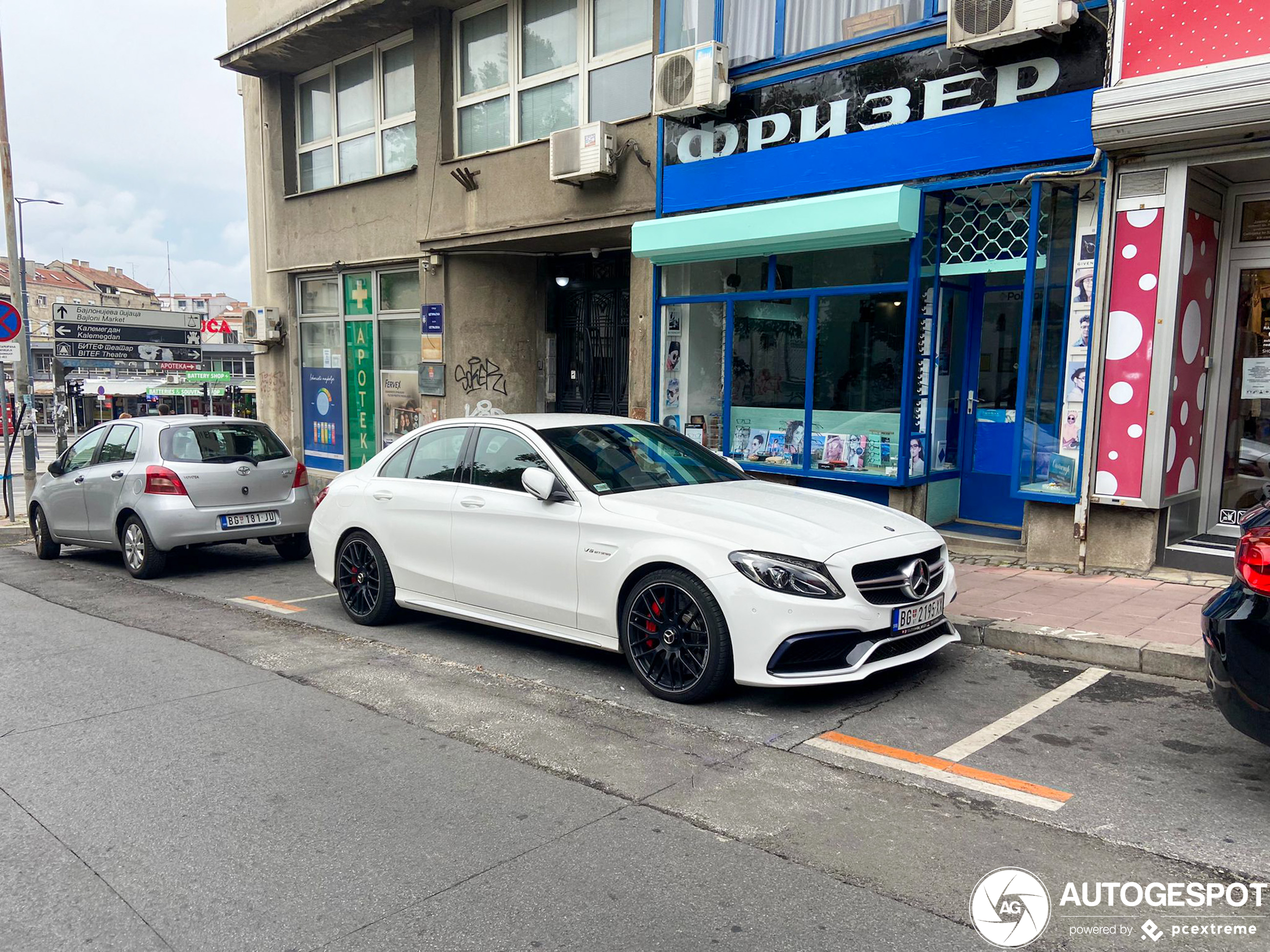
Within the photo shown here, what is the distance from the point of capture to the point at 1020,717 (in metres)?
5.04

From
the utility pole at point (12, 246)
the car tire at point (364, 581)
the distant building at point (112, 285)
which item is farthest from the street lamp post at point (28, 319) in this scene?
the distant building at point (112, 285)

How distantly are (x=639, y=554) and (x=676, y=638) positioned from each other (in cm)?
50

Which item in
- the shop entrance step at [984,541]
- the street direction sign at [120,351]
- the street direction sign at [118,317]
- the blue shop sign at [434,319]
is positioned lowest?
the shop entrance step at [984,541]

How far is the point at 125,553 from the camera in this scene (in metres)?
9.73

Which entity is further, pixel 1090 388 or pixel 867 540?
pixel 1090 388

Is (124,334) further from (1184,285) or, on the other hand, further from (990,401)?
(1184,285)

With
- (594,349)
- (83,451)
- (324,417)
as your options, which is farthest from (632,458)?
(324,417)

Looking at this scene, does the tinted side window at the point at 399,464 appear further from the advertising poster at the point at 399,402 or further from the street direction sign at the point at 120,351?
the street direction sign at the point at 120,351

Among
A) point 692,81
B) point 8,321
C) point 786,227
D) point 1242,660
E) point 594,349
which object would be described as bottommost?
point 1242,660

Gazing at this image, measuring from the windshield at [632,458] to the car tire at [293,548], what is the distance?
5.00 m

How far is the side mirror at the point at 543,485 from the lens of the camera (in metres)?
5.78

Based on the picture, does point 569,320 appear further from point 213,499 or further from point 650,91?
point 213,499

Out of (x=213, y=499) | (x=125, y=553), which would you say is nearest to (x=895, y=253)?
(x=213, y=499)

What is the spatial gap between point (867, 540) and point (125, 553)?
7857 mm
